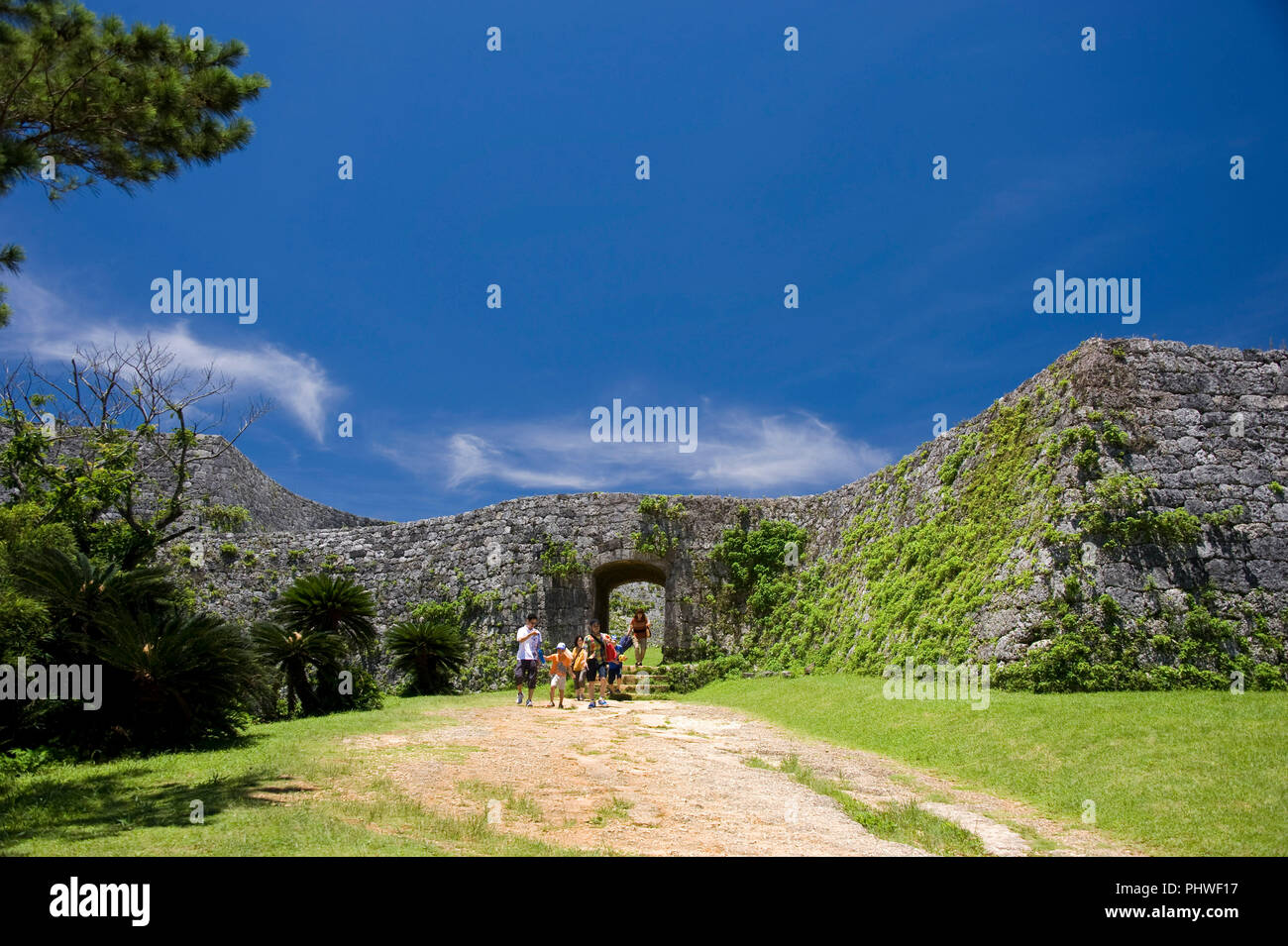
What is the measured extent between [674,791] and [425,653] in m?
10.0

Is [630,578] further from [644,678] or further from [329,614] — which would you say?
[329,614]

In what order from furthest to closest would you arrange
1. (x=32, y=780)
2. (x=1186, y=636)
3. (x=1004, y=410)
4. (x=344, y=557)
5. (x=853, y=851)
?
(x=344, y=557) < (x=1004, y=410) < (x=1186, y=636) < (x=32, y=780) < (x=853, y=851)

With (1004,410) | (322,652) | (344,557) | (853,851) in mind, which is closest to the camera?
(853,851)

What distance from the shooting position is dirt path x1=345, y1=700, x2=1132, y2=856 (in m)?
5.01

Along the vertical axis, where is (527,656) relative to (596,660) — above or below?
above

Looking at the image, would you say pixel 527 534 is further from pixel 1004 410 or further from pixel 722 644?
pixel 1004 410

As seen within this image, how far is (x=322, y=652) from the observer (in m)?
11.7

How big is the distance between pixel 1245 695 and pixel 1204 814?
4.30 m

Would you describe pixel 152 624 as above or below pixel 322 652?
above

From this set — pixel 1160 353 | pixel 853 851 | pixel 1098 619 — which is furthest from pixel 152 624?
pixel 1160 353

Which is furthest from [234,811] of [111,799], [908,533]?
[908,533]

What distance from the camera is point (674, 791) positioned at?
6484 mm

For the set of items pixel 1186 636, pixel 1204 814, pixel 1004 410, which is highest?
pixel 1004 410

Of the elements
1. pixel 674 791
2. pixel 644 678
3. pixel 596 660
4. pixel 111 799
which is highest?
pixel 111 799
